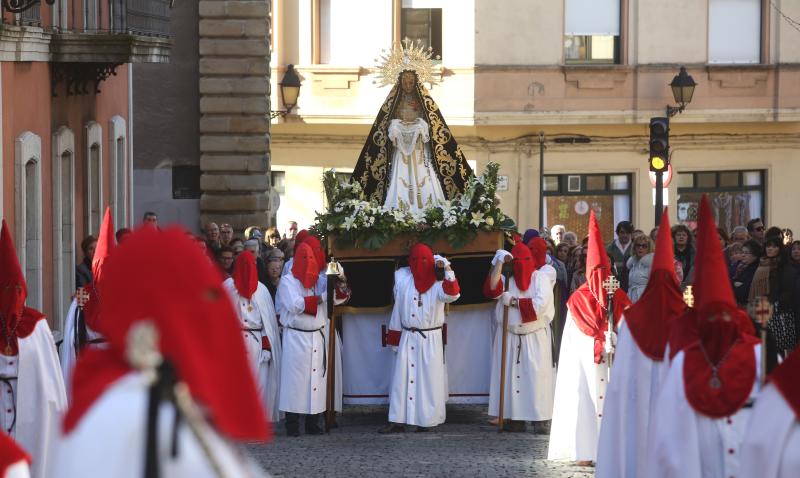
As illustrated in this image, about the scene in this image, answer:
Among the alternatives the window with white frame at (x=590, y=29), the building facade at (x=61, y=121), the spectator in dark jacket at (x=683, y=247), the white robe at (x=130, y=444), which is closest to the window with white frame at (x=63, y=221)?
the building facade at (x=61, y=121)

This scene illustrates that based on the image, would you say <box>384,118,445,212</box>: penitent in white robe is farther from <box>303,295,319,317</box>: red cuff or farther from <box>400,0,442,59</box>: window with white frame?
<box>400,0,442,59</box>: window with white frame

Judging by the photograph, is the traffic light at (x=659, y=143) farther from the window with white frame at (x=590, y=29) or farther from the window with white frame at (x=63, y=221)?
the window with white frame at (x=590, y=29)

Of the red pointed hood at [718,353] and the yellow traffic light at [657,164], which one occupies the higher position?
the yellow traffic light at [657,164]

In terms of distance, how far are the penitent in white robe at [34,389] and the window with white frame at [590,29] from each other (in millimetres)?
21201

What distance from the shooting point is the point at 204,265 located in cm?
475

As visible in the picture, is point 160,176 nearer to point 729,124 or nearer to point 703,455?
point 729,124

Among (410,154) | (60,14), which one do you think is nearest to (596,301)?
(410,154)

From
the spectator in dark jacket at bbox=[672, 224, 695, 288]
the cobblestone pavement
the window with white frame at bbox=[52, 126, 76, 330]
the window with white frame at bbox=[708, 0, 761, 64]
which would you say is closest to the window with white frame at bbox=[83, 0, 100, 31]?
the window with white frame at bbox=[52, 126, 76, 330]

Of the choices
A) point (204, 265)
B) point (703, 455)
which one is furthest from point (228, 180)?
point (204, 265)

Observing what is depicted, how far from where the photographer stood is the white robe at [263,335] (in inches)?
615

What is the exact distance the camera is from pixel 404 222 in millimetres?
16641

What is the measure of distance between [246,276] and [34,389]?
4888 mm

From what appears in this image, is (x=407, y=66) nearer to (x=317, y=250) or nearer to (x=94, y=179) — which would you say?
(x=317, y=250)

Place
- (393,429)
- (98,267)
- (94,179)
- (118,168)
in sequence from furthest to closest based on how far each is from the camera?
(118,168), (94,179), (393,429), (98,267)
